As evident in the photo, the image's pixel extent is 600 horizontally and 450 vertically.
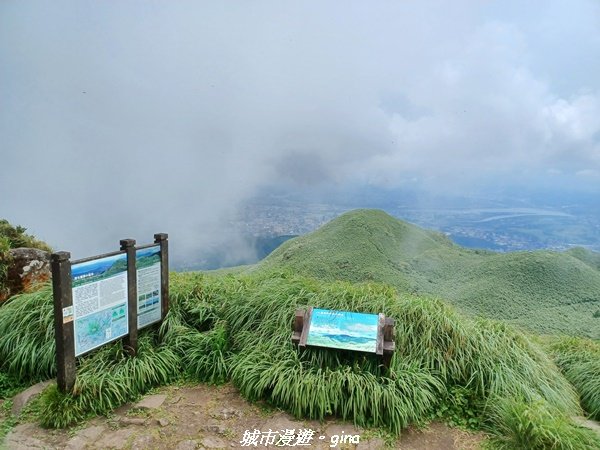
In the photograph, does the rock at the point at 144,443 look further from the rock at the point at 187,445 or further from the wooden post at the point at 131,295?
the wooden post at the point at 131,295

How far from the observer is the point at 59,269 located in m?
3.48

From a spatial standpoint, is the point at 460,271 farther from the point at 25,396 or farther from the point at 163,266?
the point at 25,396

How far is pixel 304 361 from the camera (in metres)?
4.11

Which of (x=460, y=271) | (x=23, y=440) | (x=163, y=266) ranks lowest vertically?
(x=460, y=271)

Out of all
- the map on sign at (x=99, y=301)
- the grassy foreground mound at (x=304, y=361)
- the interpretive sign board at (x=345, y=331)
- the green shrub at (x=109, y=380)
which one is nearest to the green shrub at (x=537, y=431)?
the grassy foreground mound at (x=304, y=361)

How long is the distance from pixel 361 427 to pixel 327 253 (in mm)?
7578

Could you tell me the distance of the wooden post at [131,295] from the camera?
4.23 m

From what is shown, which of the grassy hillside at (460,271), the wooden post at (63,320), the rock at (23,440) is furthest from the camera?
the grassy hillside at (460,271)

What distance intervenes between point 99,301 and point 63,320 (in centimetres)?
40

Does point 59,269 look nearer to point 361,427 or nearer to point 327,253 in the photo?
point 361,427

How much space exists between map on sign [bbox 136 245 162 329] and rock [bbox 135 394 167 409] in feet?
3.03

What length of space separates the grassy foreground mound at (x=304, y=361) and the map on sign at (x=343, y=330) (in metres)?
0.20

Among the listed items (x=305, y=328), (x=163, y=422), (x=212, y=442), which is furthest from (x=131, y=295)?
(x=305, y=328)

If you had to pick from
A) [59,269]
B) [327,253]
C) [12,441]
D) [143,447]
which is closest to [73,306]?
[59,269]
